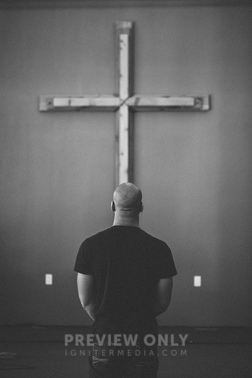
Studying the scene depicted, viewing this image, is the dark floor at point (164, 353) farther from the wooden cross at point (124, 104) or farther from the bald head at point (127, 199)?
the bald head at point (127, 199)

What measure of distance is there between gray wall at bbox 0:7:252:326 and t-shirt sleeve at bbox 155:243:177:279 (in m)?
3.56

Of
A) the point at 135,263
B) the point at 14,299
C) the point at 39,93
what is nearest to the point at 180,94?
the point at 39,93

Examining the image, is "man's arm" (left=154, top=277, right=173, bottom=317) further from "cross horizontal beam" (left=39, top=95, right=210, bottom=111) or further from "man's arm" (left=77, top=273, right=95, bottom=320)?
"cross horizontal beam" (left=39, top=95, right=210, bottom=111)

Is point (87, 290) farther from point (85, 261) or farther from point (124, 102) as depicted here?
point (124, 102)

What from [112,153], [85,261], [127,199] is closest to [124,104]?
[112,153]

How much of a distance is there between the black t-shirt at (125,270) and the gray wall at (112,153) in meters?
3.57

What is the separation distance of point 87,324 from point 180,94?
2.47 metres

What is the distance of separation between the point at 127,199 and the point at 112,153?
355 cm

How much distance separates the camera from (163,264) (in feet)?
6.57

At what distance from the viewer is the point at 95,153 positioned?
5629mm

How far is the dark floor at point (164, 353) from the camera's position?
4004 millimetres

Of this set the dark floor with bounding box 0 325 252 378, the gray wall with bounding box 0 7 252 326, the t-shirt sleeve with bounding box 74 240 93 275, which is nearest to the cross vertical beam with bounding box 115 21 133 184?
the gray wall with bounding box 0 7 252 326

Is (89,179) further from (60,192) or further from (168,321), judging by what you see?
(168,321)

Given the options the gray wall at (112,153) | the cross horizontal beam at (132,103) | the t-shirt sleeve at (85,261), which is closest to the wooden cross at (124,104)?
the cross horizontal beam at (132,103)
